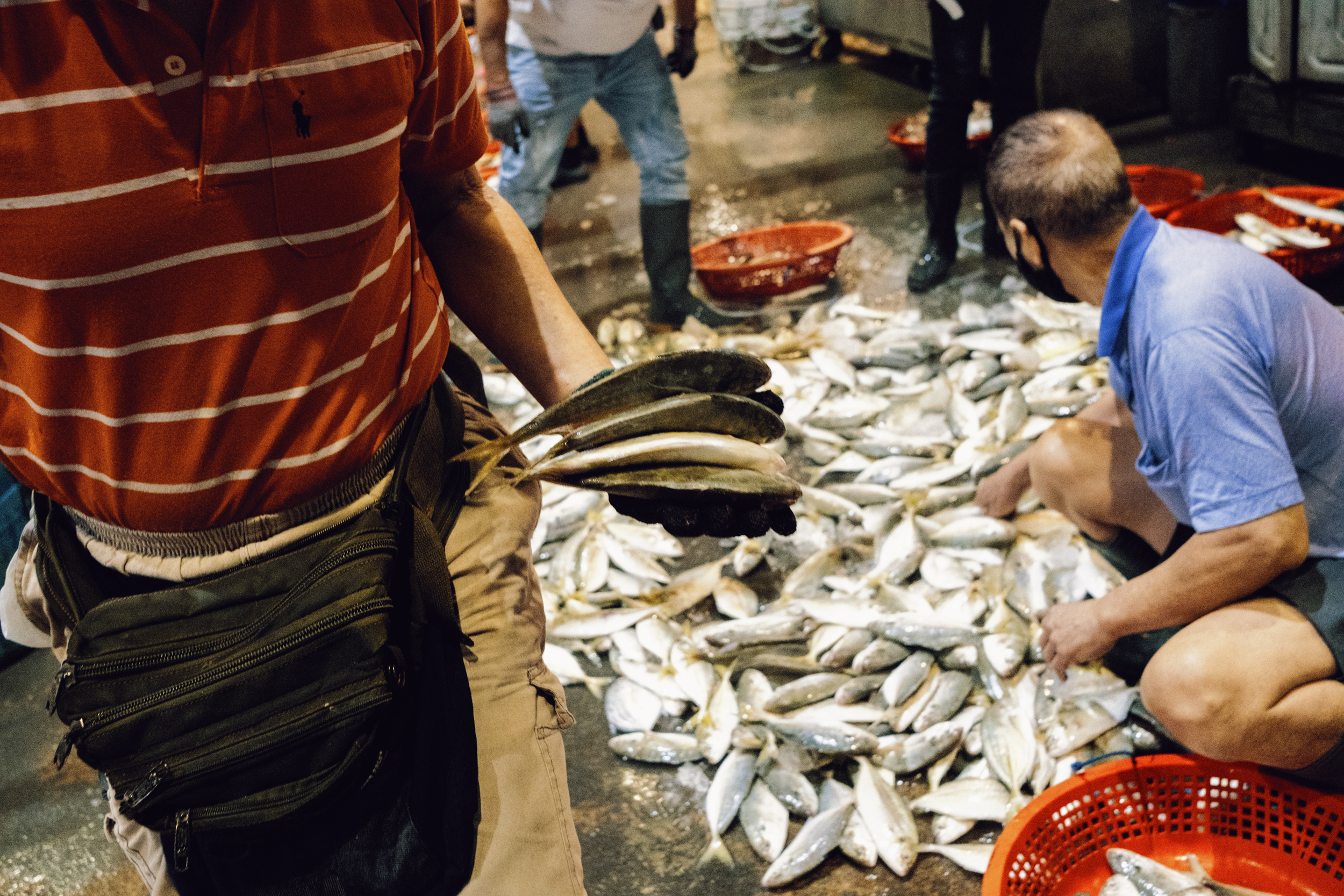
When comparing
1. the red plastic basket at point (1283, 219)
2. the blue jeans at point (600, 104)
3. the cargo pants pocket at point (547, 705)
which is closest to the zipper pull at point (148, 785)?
the cargo pants pocket at point (547, 705)

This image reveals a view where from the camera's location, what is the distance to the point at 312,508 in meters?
1.15

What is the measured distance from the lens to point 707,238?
19.7ft

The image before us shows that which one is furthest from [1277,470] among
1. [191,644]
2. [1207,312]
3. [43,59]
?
[43,59]

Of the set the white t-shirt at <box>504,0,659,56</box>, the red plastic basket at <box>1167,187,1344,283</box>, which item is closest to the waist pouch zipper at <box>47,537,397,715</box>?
the white t-shirt at <box>504,0,659,56</box>

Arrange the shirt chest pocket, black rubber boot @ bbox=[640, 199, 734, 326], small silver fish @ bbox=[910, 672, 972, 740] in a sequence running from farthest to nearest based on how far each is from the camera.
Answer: black rubber boot @ bbox=[640, 199, 734, 326]
small silver fish @ bbox=[910, 672, 972, 740]
the shirt chest pocket

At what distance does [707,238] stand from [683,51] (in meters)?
1.25

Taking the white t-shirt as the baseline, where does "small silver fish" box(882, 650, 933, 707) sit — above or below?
below

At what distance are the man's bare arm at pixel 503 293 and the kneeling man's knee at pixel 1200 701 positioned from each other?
1.41m

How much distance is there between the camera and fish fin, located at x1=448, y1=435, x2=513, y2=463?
4.02 feet

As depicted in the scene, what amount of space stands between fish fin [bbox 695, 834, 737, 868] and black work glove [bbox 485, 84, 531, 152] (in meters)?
3.07

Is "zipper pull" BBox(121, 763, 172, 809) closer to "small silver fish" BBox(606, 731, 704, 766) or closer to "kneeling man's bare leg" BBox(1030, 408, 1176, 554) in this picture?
"small silver fish" BBox(606, 731, 704, 766)

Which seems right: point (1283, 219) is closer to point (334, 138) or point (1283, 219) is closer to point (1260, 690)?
point (1260, 690)

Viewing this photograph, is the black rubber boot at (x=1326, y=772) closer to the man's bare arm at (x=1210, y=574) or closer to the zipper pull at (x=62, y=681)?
the man's bare arm at (x=1210, y=574)

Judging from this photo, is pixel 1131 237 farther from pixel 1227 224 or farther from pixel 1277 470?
pixel 1227 224
